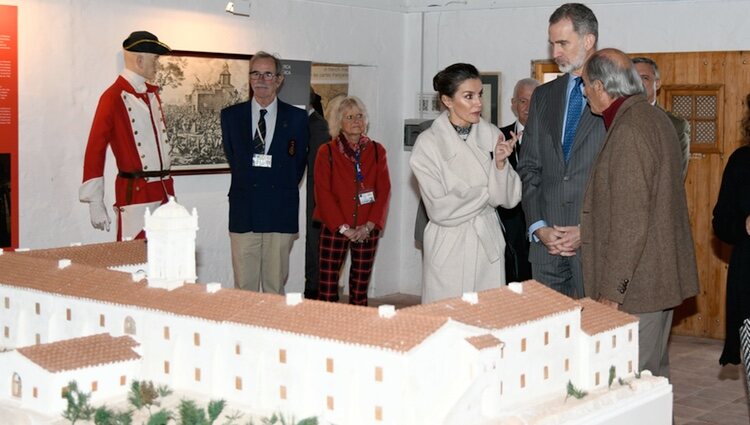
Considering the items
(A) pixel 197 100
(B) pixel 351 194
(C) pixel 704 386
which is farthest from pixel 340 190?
(C) pixel 704 386

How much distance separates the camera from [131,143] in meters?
7.82

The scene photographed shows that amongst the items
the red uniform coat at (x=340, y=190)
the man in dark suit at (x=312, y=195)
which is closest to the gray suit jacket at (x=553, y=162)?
the red uniform coat at (x=340, y=190)

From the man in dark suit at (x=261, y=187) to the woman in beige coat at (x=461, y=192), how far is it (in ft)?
9.12

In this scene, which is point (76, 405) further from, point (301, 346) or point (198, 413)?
point (301, 346)

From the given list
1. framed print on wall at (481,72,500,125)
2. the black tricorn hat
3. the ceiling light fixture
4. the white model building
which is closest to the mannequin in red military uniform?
the black tricorn hat

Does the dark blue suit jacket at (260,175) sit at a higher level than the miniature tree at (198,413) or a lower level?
higher

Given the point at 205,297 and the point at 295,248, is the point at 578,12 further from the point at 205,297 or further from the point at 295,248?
the point at 295,248

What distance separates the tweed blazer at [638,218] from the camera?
196 inches

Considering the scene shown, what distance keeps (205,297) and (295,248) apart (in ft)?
20.9

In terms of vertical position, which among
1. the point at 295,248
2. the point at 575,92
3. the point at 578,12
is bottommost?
the point at 295,248

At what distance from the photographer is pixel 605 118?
520cm

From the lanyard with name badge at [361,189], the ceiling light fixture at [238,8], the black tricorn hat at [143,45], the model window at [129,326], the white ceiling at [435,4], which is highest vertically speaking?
the white ceiling at [435,4]

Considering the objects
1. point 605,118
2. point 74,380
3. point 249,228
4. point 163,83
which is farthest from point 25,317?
point 163,83

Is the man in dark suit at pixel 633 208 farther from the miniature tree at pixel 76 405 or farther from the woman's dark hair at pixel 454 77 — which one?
the miniature tree at pixel 76 405
